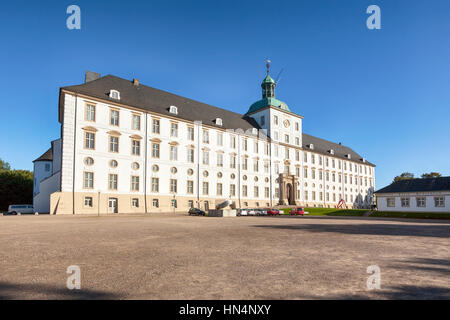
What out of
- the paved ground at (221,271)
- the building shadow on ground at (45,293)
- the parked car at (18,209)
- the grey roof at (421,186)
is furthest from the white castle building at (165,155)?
the building shadow on ground at (45,293)

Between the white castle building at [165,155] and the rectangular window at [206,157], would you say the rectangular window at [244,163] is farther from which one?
the rectangular window at [206,157]

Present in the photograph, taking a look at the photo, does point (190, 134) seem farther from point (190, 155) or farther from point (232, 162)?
point (232, 162)

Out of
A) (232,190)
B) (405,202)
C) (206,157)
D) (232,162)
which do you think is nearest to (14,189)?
(206,157)

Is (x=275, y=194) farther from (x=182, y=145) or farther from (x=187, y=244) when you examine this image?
(x=187, y=244)

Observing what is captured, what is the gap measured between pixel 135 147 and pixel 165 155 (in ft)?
14.8

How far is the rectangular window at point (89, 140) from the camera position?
108 ft

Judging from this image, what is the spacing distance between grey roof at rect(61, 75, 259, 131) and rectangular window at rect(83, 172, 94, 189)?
32.3 ft

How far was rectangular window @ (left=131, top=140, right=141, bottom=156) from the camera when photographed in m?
36.7

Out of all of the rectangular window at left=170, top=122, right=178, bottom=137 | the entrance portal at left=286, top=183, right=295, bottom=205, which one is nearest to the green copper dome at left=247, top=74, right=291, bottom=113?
the entrance portal at left=286, top=183, right=295, bottom=205

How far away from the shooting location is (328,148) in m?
73.7

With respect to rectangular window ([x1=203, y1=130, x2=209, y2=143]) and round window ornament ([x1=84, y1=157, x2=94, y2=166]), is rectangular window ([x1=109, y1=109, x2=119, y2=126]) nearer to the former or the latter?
round window ornament ([x1=84, y1=157, x2=94, y2=166])

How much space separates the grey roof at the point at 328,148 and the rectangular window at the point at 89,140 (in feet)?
150

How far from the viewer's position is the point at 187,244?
9281mm
